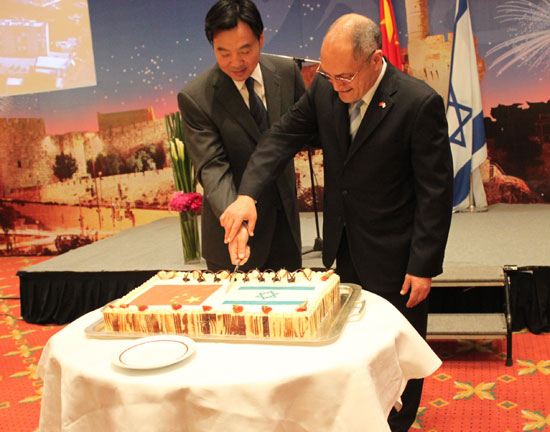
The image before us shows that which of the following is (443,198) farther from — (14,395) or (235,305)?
(14,395)

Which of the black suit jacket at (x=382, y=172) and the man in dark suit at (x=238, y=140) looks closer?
the black suit jacket at (x=382, y=172)

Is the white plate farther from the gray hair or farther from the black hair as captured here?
the black hair

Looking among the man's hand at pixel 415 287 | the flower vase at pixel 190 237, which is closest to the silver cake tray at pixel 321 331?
the man's hand at pixel 415 287

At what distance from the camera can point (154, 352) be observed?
4.44ft

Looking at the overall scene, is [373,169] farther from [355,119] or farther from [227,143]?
[227,143]

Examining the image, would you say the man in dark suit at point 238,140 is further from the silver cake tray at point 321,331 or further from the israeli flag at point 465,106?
the israeli flag at point 465,106

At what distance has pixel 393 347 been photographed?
1407 millimetres

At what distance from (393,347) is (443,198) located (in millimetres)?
595

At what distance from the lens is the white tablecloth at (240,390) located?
122cm

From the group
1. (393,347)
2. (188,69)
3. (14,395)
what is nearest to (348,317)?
(393,347)

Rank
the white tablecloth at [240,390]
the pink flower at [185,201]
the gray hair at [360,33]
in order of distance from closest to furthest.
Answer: the white tablecloth at [240,390]
the gray hair at [360,33]
the pink flower at [185,201]

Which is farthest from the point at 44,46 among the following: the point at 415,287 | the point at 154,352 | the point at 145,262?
the point at 154,352

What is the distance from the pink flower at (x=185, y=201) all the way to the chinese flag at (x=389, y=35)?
2.27 meters

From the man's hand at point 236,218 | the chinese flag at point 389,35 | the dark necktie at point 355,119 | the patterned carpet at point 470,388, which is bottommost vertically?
the patterned carpet at point 470,388
